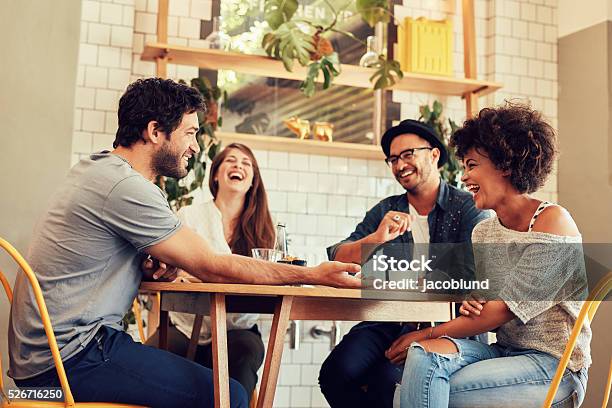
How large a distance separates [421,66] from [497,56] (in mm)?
660

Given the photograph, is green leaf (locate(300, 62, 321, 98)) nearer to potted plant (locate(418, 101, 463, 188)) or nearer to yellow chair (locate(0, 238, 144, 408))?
potted plant (locate(418, 101, 463, 188))

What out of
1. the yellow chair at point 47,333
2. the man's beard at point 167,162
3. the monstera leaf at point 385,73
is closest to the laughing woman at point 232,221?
the monstera leaf at point 385,73

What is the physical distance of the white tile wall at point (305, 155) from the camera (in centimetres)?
456

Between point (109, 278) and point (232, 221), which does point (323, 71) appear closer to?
point (232, 221)

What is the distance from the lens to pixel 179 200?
4.39 meters

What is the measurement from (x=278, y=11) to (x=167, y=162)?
2103 mm

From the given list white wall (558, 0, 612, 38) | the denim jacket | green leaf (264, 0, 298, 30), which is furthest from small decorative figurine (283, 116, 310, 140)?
white wall (558, 0, 612, 38)

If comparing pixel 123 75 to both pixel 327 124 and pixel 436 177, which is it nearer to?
pixel 327 124

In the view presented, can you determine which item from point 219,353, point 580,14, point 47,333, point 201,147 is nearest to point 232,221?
point 201,147

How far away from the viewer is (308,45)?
442 centimetres

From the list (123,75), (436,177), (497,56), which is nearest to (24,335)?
(436,177)

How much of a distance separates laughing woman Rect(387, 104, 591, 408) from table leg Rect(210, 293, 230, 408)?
1.57 feet

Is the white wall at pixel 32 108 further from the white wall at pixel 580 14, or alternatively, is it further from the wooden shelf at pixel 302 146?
the white wall at pixel 580 14

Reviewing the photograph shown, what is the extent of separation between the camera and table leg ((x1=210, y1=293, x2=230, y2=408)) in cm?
219
